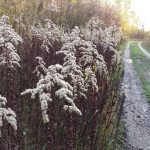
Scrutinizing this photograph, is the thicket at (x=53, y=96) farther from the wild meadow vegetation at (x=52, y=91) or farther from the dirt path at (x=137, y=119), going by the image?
the dirt path at (x=137, y=119)

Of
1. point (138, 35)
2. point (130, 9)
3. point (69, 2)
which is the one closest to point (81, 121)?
point (69, 2)

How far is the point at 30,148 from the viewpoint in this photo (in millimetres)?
6043

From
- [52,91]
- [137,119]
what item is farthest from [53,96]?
[137,119]

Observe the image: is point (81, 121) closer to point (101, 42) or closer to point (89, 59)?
point (89, 59)

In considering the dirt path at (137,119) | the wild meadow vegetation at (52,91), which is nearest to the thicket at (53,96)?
the wild meadow vegetation at (52,91)

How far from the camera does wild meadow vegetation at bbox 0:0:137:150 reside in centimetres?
430

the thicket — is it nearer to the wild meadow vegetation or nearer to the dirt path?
the wild meadow vegetation

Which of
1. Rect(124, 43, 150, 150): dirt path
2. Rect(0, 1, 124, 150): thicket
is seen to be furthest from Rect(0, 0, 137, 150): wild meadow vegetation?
Rect(124, 43, 150, 150): dirt path

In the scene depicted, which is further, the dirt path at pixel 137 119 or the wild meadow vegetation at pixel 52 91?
the dirt path at pixel 137 119

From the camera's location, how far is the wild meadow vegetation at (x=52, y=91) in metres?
4.30

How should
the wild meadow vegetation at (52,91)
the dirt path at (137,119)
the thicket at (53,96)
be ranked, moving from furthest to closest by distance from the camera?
the dirt path at (137,119) < the wild meadow vegetation at (52,91) < the thicket at (53,96)

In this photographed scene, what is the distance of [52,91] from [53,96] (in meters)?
0.16

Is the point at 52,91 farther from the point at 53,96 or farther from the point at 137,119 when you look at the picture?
the point at 137,119

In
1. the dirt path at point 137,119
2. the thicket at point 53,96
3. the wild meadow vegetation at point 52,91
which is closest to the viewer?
the thicket at point 53,96
